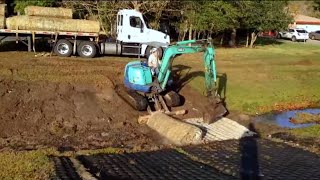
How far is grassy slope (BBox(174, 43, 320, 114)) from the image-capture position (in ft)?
66.2

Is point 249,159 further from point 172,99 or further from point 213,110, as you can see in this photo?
point 172,99

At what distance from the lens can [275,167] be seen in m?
11.0

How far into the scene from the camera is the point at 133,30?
1073 inches

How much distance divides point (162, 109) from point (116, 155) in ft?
19.8

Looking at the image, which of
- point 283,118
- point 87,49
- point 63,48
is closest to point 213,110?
point 283,118

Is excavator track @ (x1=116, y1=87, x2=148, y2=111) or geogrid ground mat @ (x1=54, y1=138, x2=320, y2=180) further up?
excavator track @ (x1=116, y1=87, x2=148, y2=111)

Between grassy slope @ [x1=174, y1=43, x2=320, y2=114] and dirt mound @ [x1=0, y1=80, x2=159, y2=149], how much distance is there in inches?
192

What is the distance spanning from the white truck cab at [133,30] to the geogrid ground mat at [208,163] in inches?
576

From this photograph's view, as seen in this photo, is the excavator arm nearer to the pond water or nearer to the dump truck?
→ the pond water

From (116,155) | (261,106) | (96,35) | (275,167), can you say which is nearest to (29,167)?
(116,155)

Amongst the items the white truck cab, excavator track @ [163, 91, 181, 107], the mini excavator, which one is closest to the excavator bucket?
the mini excavator

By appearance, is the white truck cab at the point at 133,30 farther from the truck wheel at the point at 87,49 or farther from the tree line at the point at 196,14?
the tree line at the point at 196,14

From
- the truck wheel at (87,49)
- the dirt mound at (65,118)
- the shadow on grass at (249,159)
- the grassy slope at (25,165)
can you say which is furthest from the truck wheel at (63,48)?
A: the grassy slope at (25,165)

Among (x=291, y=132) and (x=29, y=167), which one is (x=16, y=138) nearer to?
(x=29, y=167)
